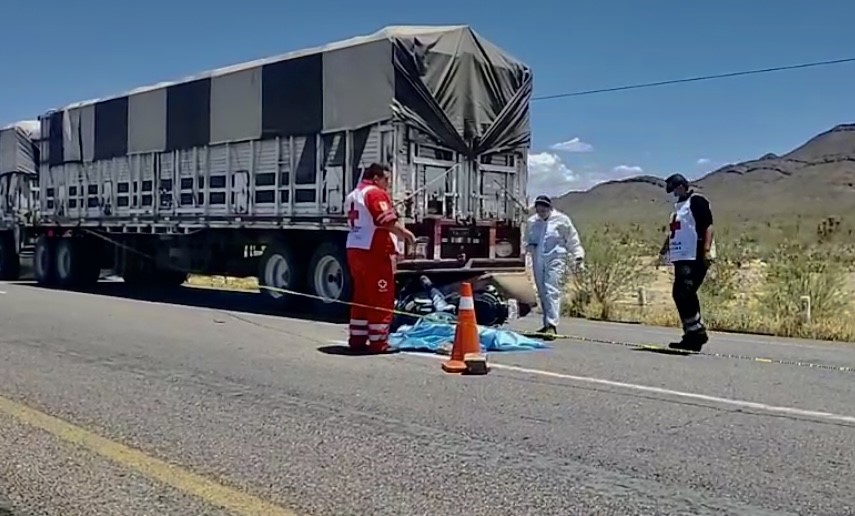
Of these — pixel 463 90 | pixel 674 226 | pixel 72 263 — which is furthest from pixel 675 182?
pixel 72 263

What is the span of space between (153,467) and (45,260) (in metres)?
17.3

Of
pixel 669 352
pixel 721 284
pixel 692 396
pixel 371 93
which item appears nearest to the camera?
pixel 692 396

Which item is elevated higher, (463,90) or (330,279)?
(463,90)

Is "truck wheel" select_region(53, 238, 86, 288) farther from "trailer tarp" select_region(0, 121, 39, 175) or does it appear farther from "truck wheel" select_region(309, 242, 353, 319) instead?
"truck wheel" select_region(309, 242, 353, 319)

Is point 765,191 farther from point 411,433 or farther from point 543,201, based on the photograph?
point 411,433

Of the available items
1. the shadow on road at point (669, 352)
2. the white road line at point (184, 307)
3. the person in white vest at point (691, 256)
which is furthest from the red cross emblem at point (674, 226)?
the white road line at point (184, 307)

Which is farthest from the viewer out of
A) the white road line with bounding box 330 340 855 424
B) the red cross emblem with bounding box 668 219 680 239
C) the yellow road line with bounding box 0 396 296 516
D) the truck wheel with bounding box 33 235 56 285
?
the truck wheel with bounding box 33 235 56 285

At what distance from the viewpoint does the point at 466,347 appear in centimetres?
902

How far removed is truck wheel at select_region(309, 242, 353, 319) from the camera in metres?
14.1

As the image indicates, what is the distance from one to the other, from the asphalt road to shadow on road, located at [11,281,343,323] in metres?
4.29

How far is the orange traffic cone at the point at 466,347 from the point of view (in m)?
8.67

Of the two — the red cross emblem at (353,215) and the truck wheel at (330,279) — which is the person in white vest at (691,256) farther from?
the truck wheel at (330,279)

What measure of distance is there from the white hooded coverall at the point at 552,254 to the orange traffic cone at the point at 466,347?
2401 mm

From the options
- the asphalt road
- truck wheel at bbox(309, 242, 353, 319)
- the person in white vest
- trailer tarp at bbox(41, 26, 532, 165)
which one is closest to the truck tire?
trailer tarp at bbox(41, 26, 532, 165)
